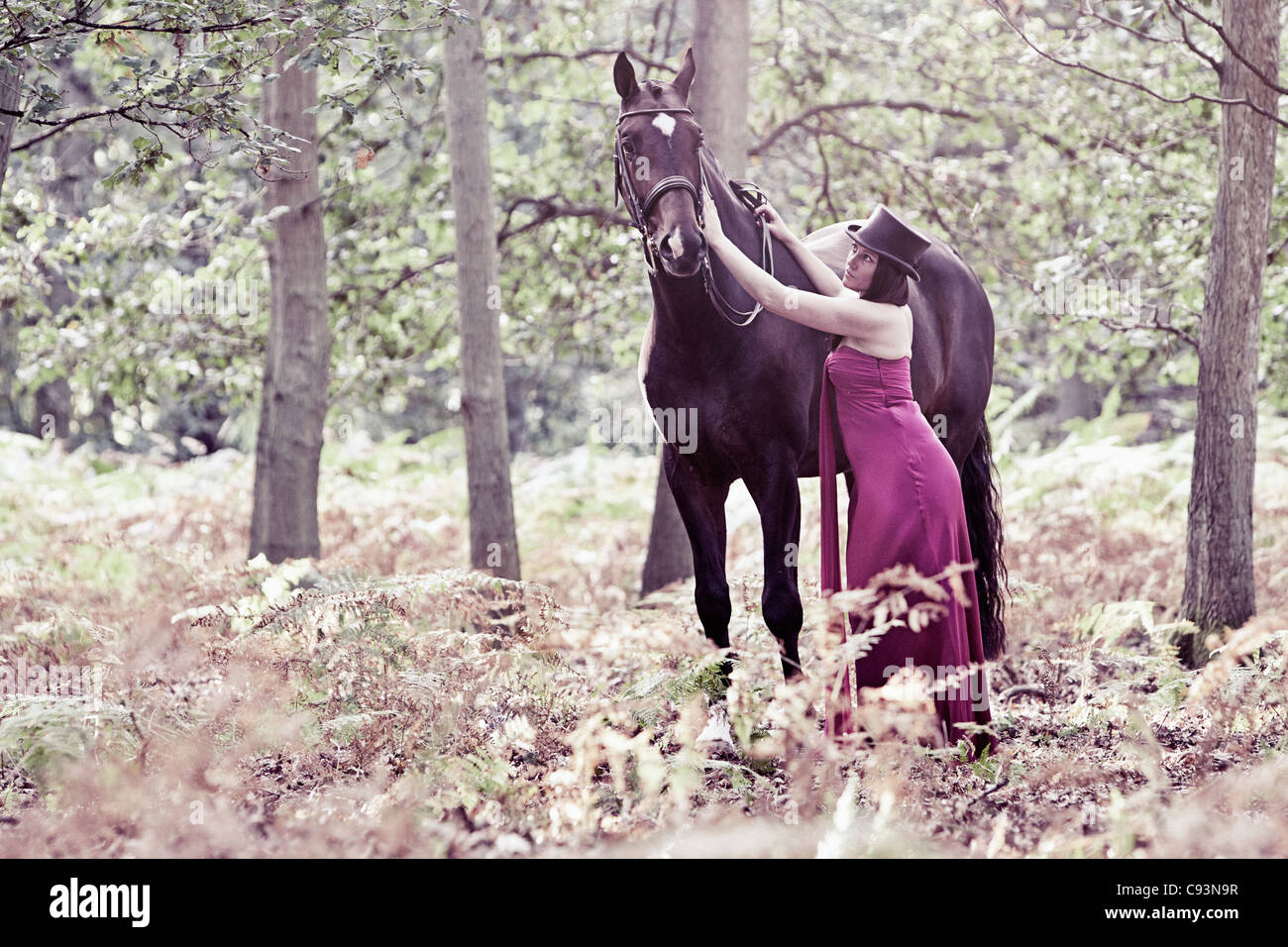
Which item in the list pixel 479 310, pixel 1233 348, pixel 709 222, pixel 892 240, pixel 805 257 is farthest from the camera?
pixel 479 310

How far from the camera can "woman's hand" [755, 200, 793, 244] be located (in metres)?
5.48

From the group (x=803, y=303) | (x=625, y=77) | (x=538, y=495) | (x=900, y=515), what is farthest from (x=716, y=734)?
(x=538, y=495)

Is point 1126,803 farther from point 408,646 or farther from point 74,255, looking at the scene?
point 74,255

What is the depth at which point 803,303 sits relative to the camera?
4.88 meters

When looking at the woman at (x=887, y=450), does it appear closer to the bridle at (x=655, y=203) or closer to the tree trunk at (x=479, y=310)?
the bridle at (x=655, y=203)

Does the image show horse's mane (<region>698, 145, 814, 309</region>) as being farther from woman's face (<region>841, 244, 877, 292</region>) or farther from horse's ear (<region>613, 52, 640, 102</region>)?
woman's face (<region>841, 244, 877, 292</region>)

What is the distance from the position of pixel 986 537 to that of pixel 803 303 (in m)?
2.53

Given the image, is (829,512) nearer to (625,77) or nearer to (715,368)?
(715,368)

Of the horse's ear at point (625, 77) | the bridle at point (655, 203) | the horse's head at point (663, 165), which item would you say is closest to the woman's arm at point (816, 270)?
the bridle at point (655, 203)

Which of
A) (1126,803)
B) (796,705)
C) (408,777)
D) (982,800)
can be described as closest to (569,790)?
(408,777)

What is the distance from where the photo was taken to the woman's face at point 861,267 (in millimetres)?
4906

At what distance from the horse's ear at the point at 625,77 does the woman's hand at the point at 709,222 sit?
58 centimetres
